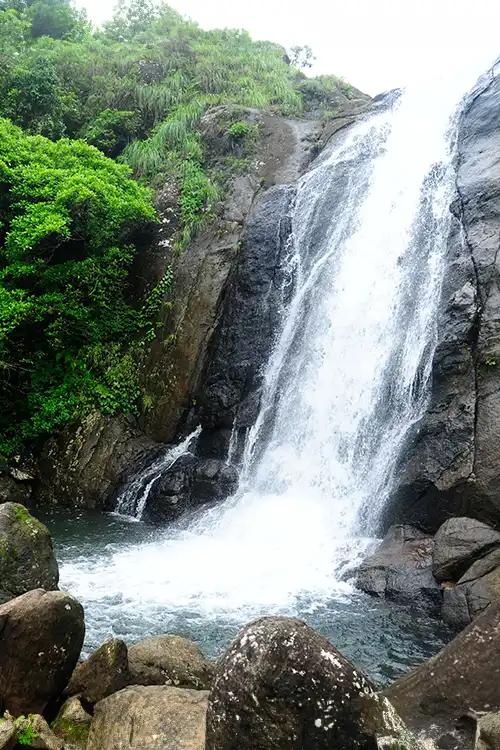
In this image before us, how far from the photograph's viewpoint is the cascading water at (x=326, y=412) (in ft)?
28.0

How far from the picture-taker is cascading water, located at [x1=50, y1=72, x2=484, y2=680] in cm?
855

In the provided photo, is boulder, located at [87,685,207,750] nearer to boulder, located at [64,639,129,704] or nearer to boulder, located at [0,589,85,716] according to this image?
boulder, located at [64,639,129,704]

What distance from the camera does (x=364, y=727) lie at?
9.62 ft

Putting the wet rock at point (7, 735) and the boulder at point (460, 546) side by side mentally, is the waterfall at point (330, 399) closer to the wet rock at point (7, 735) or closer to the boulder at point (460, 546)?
the boulder at point (460, 546)

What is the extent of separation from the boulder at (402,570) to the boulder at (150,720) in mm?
4501

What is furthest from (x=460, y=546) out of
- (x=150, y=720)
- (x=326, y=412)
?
(x=150, y=720)

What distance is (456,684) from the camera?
418 cm

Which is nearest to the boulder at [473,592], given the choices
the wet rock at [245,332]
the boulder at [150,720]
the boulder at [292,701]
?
the boulder at [150,720]

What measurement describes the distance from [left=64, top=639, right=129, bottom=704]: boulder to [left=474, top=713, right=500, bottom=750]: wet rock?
285 centimetres

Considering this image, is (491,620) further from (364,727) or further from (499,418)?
(499,418)

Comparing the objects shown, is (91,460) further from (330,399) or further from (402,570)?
(402,570)

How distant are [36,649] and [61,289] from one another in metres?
12.1

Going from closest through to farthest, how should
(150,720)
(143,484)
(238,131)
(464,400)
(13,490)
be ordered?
1. (150,720)
2. (464,400)
3. (13,490)
4. (143,484)
5. (238,131)

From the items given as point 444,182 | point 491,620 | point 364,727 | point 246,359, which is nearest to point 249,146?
point 444,182
